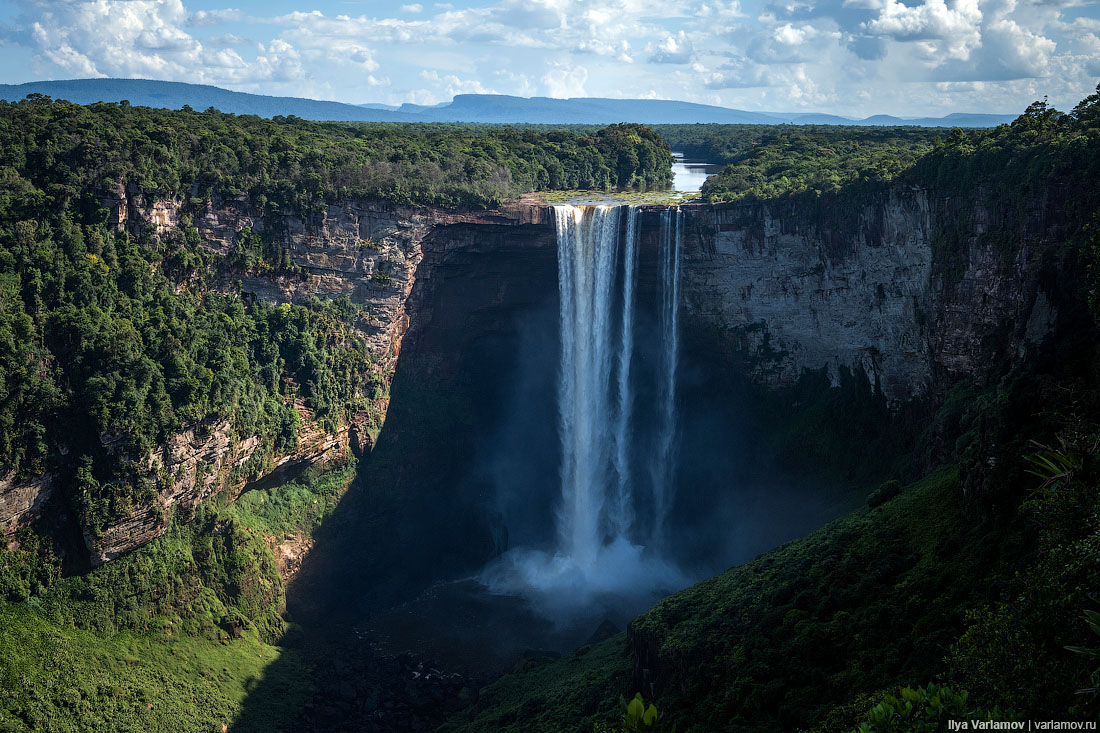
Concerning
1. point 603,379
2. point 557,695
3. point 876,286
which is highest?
point 876,286

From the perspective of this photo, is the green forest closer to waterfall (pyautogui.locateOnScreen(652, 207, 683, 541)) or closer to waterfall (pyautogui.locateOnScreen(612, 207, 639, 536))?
waterfall (pyautogui.locateOnScreen(652, 207, 683, 541))

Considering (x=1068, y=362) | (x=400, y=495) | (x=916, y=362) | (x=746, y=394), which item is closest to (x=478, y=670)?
(x=400, y=495)

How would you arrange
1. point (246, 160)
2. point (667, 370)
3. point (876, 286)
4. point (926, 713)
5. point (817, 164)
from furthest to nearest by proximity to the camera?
point (817, 164), point (667, 370), point (246, 160), point (876, 286), point (926, 713)

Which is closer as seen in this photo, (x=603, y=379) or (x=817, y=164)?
(x=603, y=379)

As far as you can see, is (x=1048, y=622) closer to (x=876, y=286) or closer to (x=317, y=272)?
(x=876, y=286)

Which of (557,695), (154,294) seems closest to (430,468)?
(154,294)

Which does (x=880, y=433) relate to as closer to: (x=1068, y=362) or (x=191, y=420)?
(x=1068, y=362)
